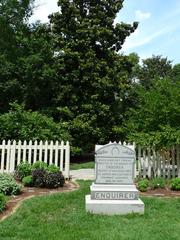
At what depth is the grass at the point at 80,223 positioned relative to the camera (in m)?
8.05

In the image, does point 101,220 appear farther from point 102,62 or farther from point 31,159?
point 102,62

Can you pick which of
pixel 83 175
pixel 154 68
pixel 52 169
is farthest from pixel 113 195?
pixel 154 68

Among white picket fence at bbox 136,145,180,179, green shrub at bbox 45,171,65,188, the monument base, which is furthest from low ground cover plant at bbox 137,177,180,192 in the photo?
the monument base

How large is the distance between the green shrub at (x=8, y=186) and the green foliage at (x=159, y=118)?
5.10 m

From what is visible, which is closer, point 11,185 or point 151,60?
point 11,185

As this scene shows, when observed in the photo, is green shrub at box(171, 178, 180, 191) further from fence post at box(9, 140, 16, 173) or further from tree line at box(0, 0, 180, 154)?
tree line at box(0, 0, 180, 154)

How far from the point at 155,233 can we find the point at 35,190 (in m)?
5.52

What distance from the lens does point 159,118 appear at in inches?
633

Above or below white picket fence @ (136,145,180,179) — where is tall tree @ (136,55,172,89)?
above

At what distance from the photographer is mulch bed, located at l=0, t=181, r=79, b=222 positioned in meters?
10.1

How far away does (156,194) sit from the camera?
12.8 metres

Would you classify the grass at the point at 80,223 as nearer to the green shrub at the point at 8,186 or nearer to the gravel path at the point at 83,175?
the green shrub at the point at 8,186

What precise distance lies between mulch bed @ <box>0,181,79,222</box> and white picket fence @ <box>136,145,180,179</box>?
292cm

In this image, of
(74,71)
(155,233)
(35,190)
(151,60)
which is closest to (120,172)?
(155,233)
